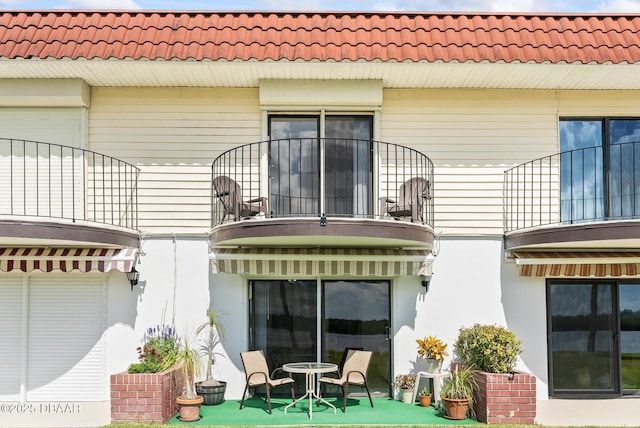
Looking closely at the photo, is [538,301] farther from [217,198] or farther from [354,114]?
[217,198]

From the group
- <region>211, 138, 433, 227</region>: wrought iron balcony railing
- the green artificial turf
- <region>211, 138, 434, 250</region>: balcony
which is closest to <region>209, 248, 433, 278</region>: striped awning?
<region>211, 138, 434, 250</region>: balcony

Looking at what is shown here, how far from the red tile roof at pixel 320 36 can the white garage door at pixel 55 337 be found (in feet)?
14.2

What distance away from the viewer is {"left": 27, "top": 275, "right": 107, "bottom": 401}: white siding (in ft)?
41.6

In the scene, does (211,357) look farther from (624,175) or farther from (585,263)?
(624,175)

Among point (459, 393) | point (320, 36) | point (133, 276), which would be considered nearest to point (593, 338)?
point (459, 393)

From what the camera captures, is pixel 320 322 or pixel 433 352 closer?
pixel 433 352

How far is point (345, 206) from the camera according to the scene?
1305 cm

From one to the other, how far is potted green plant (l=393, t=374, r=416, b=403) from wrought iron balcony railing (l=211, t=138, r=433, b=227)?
2978 mm

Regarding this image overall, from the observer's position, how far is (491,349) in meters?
11.3

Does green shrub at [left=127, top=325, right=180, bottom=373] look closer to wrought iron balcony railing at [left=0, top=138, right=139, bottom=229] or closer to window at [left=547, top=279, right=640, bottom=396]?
wrought iron balcony railing at [left=0, top=138, right=139, bottom=229]

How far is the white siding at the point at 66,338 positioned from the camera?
12680 mm

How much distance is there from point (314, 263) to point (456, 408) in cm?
355

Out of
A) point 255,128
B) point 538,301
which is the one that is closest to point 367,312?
point 538,301

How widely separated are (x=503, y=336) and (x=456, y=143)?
3.94 metres
